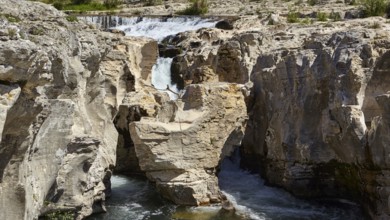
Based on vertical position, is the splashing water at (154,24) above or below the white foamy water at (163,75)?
above

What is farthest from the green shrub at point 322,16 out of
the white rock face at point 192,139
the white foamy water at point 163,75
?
the white rock face at point 192,139

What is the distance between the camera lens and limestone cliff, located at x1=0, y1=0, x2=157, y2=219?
7.57 meters

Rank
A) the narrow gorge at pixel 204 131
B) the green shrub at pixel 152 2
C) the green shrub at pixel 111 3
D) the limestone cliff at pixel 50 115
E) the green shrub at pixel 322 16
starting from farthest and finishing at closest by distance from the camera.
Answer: the green shrub at pixel 111 3, the green shrub at pixel 152 2, the green shrub at pixel 322 16, the narrow gorge at pixel 204 131, the limestone cliff at pixel 50 115

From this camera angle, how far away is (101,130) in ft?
58.0

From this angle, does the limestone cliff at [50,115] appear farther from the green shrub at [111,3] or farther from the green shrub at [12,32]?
the green shrub at [111,3]

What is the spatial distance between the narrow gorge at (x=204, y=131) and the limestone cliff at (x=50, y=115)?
36mm

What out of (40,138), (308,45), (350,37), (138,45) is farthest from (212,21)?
(40,138)

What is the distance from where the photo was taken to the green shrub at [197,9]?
1749 inches

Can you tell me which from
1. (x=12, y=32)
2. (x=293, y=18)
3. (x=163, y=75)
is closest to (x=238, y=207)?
(x=12, y=32)

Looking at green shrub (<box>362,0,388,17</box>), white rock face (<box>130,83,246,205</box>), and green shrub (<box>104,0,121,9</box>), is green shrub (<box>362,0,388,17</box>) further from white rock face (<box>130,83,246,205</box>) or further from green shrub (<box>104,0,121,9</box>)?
green shrub (<box>104,0,121,9</box>)

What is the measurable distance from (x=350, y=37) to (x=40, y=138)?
11.2 m

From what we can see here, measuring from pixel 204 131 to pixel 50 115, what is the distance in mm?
8808

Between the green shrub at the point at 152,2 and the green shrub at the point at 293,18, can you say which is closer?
the green shrub at the point at 293,18

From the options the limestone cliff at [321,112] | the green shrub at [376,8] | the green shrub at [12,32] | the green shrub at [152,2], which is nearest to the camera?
the green shrub at [12,32]
